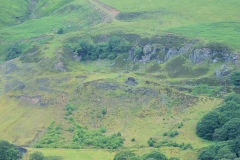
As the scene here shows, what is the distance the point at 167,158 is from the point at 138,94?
978 inches

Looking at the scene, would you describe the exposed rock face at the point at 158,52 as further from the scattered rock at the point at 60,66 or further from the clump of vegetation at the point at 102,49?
the scattered rock at the point at 60,66

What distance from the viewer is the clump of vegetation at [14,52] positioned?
12569cm

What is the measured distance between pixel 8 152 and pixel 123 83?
102 ft

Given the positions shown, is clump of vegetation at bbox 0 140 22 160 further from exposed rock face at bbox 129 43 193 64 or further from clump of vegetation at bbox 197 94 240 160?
exposed rock face at bbox 129 43 193 64

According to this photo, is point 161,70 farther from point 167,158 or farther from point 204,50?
point 167,158

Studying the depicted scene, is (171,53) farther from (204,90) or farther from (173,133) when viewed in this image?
(173,133)

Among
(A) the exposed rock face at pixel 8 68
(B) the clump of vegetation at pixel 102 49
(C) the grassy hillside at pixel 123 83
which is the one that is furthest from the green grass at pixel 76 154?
(B) the clump of vegetation at pixel 102 49

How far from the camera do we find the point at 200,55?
9625 centimetres

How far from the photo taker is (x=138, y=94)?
87438 mm

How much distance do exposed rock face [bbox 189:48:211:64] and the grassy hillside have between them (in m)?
0.91

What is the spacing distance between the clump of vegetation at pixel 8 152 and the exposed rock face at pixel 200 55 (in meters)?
45.2

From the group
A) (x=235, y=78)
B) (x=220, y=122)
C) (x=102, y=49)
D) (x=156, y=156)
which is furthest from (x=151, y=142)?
(x=102, y=49)

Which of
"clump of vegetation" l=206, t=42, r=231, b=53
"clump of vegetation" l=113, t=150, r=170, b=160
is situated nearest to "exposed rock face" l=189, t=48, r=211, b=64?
"clump of vegetation" l=206, t=42, r=231, b=53

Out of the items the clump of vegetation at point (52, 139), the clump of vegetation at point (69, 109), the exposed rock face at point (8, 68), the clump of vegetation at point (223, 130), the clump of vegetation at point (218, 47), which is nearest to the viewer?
the clump of vegetation at point (223, 130)
